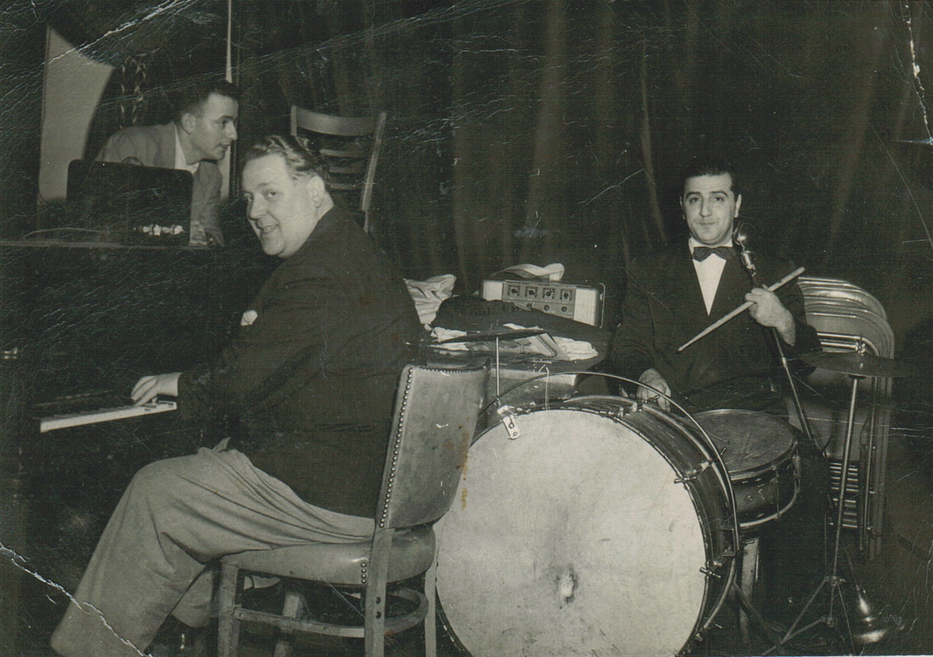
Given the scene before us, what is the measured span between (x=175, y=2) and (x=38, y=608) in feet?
6.97

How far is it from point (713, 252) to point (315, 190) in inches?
67.4

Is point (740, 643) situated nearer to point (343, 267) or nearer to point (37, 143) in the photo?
point (343, 267)

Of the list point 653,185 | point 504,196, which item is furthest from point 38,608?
point 653,185

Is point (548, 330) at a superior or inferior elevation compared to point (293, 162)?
inferior

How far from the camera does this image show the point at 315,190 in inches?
89.7

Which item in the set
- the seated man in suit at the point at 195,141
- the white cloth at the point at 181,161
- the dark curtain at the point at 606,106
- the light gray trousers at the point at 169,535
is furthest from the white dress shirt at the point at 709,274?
the white cloth at the point at 181,161

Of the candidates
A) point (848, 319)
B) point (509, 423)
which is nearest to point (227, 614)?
point (509, 423)

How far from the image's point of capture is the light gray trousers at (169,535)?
1820mm

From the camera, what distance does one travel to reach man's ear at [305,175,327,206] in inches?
89.6

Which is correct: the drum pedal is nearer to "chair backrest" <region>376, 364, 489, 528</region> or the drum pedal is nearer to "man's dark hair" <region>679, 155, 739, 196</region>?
"chair backrest" <region>376, 364, 489, 528</region>

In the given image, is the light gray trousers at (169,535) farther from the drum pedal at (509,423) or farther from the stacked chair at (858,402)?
the stacked chair at (858,402)

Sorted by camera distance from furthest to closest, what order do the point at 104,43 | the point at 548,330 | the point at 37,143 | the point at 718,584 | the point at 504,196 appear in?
the point at 504,196
the point at 548,330
the point at 104,43
the point at 37,143
the point at 718,584

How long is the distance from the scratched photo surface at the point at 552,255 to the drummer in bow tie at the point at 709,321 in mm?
147

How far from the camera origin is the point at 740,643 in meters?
2.55
